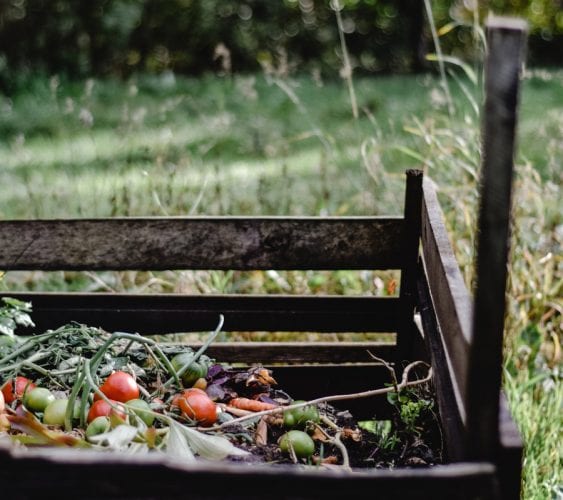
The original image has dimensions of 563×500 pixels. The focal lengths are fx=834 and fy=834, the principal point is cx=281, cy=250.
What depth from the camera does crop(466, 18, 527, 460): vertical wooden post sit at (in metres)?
1.12

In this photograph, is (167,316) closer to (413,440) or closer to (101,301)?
(101,301)

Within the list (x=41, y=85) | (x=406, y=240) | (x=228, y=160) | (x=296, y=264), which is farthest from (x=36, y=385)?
(x=41, y=85)

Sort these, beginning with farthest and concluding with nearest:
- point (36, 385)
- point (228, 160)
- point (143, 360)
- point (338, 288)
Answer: point (228, 160) < point (338, 288) < point (143, 360) < point (36, 385)

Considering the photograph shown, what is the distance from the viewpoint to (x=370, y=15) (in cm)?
1116

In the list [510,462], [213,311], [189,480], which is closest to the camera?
[189,480]

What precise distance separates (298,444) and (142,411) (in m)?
0.37

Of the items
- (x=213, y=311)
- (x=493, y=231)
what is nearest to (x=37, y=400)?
(x=213, y=311)

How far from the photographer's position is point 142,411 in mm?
1866

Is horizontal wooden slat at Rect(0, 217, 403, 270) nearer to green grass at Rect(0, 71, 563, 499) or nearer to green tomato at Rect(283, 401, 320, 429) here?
green grass at Rect(0, 71, 563, 499)

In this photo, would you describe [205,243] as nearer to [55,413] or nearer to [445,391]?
[55,413]

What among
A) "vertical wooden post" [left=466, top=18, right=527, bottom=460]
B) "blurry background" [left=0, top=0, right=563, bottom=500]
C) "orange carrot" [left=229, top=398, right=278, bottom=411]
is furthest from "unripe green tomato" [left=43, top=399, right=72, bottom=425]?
"blurry background" [left=0, top=0, right=563, bottom=500]

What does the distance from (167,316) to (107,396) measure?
0.73m

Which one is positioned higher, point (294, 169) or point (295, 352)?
point (294, 169)

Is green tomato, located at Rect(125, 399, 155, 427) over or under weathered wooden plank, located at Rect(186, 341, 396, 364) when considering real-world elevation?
over
